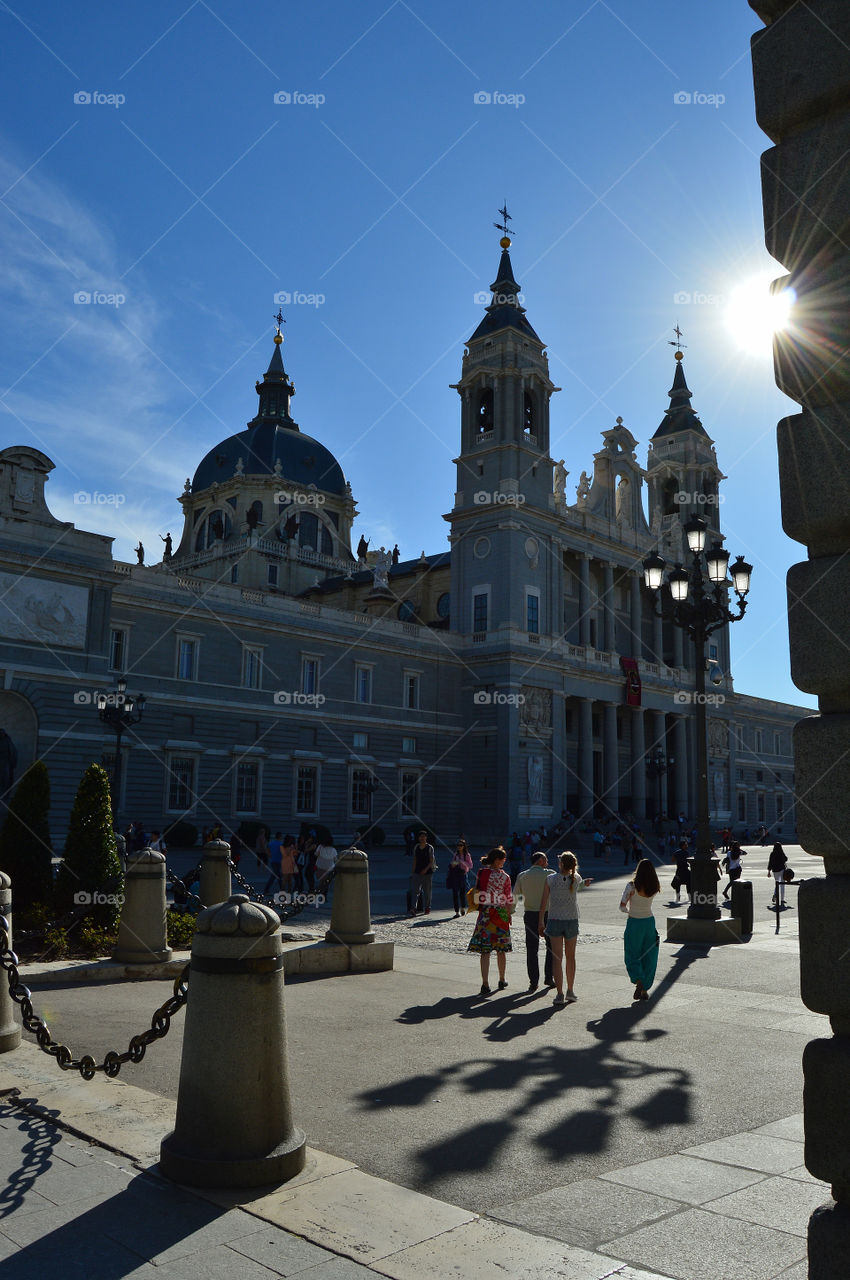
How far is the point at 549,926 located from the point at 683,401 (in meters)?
68.3

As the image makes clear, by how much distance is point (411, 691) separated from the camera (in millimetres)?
49625

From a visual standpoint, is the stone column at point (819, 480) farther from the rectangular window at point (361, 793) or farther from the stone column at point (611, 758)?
the stone column at point (611, 758)

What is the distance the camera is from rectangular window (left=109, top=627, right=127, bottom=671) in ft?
122

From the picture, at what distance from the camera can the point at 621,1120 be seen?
618 cm

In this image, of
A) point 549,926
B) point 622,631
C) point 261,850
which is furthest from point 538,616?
point 549,926

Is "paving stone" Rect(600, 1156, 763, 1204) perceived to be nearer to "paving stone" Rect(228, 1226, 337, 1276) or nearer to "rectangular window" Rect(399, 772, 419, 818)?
"paving stone" Rect(228, 1226, 337, 1276)

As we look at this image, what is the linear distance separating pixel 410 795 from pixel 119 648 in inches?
658

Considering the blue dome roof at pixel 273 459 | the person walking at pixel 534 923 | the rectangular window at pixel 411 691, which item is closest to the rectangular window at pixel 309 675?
the rectangular window at pixel 411 691

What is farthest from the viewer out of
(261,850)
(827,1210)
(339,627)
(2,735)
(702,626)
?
(339,627)

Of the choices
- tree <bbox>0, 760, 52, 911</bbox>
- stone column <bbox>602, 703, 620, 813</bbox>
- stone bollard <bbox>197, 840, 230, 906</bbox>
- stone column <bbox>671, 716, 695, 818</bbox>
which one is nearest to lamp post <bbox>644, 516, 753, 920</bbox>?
stone bollard <bbox>197, 840, 230, 906</bbox>

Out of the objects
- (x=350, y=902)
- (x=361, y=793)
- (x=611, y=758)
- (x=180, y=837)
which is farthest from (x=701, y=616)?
(x=611, y=758)

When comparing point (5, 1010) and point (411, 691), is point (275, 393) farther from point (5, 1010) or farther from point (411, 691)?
point (5, 1010)

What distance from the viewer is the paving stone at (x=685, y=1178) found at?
4.91 m

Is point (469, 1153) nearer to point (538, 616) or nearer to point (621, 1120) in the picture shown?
point (621, 1120)
